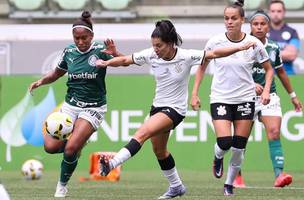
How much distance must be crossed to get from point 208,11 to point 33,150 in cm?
615

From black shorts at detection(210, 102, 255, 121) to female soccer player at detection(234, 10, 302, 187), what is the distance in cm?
123

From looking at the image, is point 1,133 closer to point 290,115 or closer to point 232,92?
point 290,115

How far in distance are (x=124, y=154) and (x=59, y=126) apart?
1764 millimetres

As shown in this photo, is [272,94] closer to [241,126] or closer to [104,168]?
[241,126]

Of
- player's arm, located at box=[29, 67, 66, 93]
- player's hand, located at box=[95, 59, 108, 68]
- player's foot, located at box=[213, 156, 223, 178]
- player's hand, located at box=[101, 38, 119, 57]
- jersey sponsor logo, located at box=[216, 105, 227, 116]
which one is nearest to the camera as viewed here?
player's hand, located at box=[95, 59, 108, 68]

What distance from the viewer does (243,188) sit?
12859 mm

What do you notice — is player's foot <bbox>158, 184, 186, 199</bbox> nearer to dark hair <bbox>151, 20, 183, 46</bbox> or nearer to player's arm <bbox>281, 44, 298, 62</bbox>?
dark hair <bbox>151, 20, 183, 46</bbox>

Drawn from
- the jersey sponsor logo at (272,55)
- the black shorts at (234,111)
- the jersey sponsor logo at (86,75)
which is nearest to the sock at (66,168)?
the jersey sponsor logo at (86,75)

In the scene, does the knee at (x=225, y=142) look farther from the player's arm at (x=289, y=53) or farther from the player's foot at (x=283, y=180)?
the player's arm at (x=289, y=53)

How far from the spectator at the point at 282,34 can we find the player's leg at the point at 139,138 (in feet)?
13.9

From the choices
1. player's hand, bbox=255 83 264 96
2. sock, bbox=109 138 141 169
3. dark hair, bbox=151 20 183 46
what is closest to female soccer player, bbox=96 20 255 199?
dark hair, bbox=151 20 183 46

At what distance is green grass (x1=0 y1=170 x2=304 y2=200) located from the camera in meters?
11.4

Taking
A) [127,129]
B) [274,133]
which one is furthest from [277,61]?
[127,129]

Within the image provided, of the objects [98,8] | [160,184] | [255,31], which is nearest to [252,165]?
[160,184]
